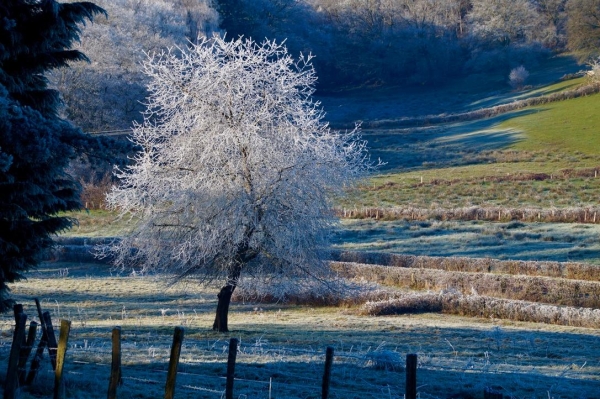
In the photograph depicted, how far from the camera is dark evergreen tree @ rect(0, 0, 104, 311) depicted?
11320mm

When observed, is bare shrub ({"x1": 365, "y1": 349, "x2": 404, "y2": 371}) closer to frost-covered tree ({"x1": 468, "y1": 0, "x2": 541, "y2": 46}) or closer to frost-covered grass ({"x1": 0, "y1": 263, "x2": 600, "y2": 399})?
frost-covered grass ({"x1": 0, "y1": 263, "x2": 600, "y2": 399})

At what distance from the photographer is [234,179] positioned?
21.1m

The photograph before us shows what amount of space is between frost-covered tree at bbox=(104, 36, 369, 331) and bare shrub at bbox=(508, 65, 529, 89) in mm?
73992

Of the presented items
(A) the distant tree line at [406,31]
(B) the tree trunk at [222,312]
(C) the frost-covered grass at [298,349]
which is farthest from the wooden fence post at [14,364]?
(A) the distant tree line at [406,31]

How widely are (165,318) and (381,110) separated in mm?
67628

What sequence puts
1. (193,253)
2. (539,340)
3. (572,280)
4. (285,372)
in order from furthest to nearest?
1. (572,280)
2. (193,253)
3. (539,340)
4. (285,372)

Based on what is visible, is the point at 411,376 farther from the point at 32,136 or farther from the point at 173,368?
the point at 32,136

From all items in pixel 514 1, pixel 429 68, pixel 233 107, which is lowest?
pixel 233 107

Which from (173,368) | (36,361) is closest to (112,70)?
(36,361)

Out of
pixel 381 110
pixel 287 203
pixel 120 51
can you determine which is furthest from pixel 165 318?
pixel 381 110

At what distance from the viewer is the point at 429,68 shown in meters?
101

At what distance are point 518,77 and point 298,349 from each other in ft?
261

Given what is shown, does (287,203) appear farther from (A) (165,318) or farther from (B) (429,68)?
(B) (429,68)

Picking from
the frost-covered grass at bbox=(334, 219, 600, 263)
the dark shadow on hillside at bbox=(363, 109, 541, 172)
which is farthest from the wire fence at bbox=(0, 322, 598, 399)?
the dark shadow on hillside at bbox=(363, 109, 541, 172)
